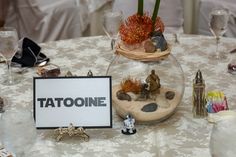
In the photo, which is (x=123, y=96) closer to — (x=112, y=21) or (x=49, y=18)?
(x=112, y=21)

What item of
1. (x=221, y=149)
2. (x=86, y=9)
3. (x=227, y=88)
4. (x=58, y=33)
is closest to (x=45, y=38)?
(x=58, y=33)

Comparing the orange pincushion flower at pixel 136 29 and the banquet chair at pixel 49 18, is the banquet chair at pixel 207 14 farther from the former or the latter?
the orange pincushion flower at pixel 136 29

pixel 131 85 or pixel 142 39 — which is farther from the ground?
pixel 142 39

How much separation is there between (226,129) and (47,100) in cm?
46

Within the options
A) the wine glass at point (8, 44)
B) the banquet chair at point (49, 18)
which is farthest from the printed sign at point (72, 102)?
the banquet chair at point (49, 18)

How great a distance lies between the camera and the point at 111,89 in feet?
3.84

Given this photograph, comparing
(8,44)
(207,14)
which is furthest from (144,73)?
(207,14)

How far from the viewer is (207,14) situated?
2.81 meters

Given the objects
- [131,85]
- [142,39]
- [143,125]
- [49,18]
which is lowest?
[49,18]

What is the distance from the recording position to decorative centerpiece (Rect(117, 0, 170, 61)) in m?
1.16

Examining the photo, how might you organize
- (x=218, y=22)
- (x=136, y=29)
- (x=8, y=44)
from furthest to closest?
(x=218, y=22) → (x=8, y=44) → (x=136, y=29)

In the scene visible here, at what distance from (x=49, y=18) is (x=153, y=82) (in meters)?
1.77

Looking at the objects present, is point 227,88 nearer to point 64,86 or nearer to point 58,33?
point 64,86

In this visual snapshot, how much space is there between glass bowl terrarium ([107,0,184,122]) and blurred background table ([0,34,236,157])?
0.05 meters
